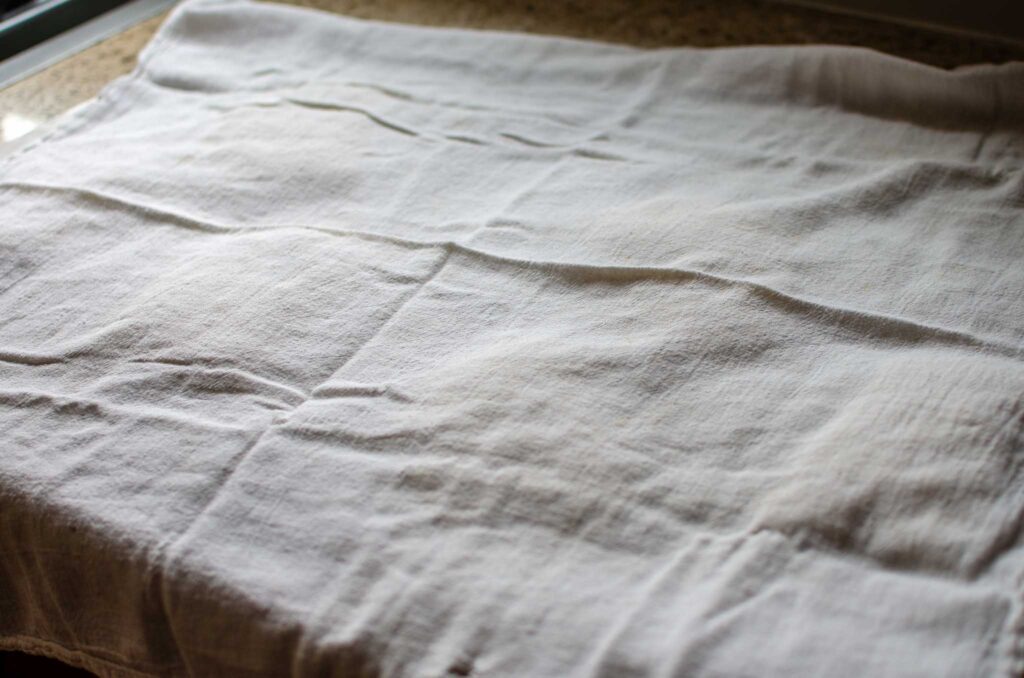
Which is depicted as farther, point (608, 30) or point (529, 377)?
point (608, 30)

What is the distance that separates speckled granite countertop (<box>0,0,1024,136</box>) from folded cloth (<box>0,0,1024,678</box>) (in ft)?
0.36

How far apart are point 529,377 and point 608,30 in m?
0.65

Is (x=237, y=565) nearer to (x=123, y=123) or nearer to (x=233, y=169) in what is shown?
(x=233, y=169)

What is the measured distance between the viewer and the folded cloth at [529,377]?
1.74 ft

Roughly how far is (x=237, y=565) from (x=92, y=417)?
0.57 feet

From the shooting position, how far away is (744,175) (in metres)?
0.86

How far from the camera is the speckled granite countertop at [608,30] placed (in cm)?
107

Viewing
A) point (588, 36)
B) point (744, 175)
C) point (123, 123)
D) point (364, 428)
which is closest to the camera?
point (364, 428)

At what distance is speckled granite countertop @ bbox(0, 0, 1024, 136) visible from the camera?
1072mm

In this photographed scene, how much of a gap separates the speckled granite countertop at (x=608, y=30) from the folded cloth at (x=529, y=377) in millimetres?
111

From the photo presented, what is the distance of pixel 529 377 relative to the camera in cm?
66

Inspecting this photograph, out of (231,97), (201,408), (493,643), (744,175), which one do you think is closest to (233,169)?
(231,97)

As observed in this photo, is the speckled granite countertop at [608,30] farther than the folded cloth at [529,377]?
Yes

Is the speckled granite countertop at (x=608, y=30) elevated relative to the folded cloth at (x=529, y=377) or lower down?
elevated
